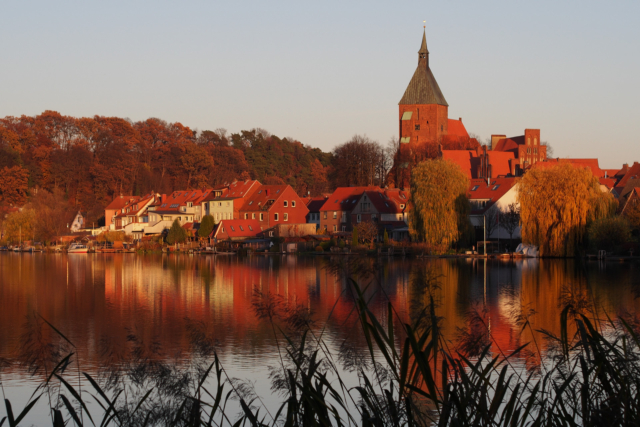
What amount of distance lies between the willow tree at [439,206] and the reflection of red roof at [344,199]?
1881 centimetres

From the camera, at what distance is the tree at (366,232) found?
6300 cm

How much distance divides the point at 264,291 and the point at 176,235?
49549 millimetres

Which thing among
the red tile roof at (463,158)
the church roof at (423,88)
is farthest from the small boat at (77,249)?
the church roof at (423,88)

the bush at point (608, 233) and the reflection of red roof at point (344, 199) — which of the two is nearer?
the bush at point (608, 233)

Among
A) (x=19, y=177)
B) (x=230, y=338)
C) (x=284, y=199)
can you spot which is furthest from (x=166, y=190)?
(x=230, y=338)

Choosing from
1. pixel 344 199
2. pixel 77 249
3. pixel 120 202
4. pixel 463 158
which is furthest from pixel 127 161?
pixel 463 158

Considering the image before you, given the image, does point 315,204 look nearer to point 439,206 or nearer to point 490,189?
point 490,189

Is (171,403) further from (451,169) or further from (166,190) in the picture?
(166,190)

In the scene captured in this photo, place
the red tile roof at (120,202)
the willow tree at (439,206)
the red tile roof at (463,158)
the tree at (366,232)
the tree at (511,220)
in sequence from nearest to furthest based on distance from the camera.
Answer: the willow tree at (439,206)
the tree at (511,220)
the tree at (366,232)
the red tile roof at (463,158)
the red tile roof at (120,202)

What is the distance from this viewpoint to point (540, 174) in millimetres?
49281

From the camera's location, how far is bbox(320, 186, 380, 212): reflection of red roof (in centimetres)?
7375

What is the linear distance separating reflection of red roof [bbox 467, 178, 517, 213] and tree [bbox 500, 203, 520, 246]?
2.77 metres

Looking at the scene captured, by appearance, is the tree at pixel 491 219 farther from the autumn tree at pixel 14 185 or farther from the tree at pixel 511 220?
the autumn tree at pixel 14 185

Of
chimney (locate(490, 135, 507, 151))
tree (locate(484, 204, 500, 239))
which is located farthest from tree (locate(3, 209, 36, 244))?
chimney (locate(490, 135, 507, 151))
